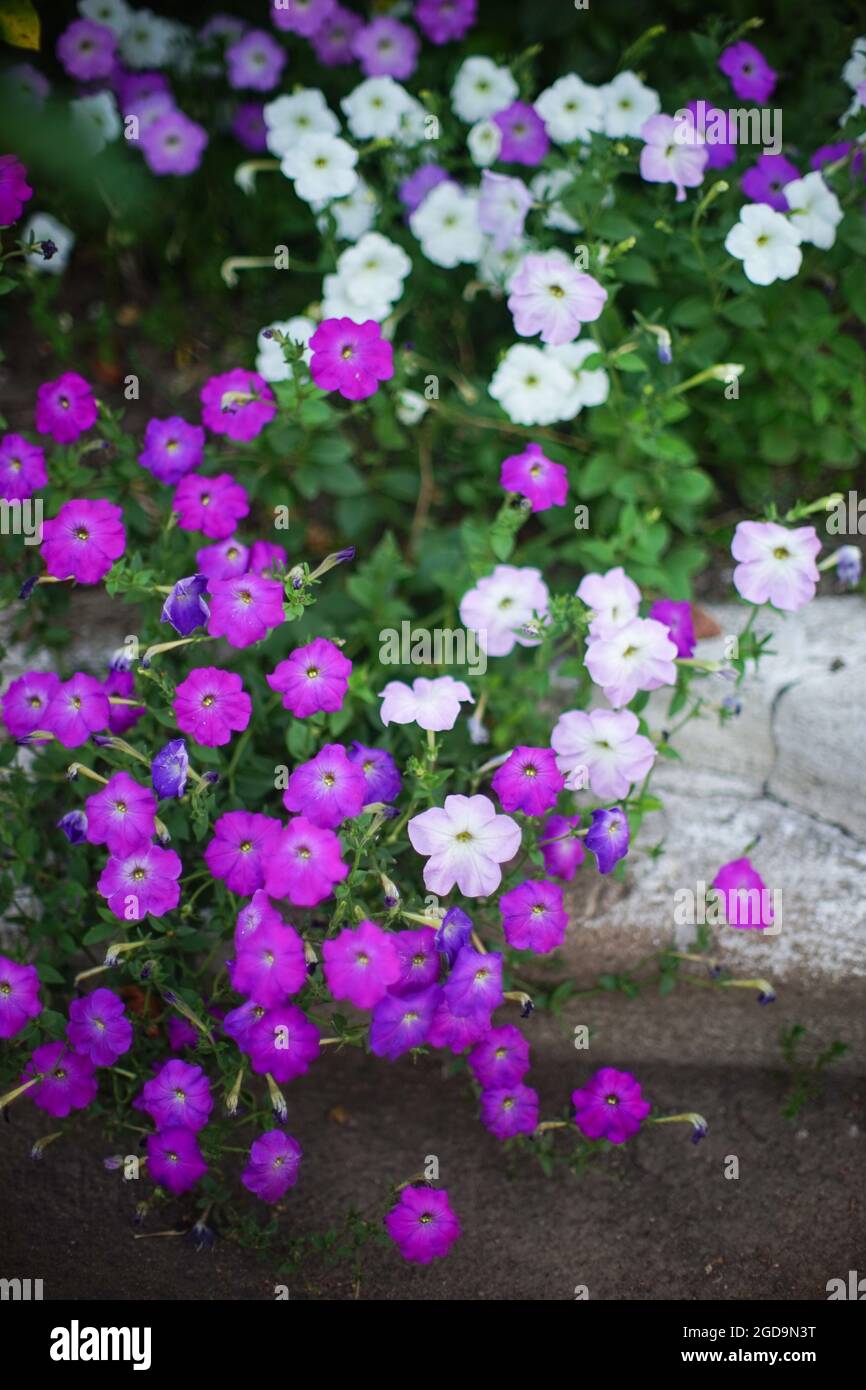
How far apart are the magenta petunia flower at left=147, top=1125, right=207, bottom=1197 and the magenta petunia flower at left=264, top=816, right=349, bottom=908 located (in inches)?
19.4

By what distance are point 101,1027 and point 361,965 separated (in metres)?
0.55

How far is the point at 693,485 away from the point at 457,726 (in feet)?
2.73

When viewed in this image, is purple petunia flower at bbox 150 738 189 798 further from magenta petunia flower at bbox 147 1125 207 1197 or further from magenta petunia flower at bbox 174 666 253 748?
magenta petunia flower at bbox 147 1125 207 1197

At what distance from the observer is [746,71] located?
9.71 ft

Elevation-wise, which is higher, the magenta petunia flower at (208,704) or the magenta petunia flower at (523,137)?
the magenta petunia flower at (523,137)

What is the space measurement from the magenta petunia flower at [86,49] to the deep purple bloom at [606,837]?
254cm

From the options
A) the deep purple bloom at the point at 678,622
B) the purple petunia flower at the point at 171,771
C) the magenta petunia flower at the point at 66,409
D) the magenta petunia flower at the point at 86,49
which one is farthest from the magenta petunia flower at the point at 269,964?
the magenta petunia flower at the point at 86,49

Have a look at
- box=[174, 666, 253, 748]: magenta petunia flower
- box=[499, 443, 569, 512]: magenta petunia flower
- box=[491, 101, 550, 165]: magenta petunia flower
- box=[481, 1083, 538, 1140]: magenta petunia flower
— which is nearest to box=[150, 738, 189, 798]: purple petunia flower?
box=[174, 666, 253, 748]: magenta petunia flower

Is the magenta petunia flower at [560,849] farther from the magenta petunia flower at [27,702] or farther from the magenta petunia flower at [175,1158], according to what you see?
the magenta petunia flower at [27,702]

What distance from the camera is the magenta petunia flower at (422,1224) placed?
2238 mm

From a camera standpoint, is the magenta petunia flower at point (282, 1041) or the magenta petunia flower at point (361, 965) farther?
→ the magenta petunia flower at point (282, 1041)

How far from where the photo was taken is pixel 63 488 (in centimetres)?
277

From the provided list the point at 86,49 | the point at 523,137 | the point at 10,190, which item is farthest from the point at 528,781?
the point at 86,49
